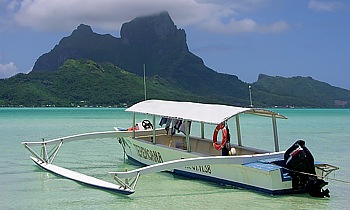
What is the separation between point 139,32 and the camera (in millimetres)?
151375

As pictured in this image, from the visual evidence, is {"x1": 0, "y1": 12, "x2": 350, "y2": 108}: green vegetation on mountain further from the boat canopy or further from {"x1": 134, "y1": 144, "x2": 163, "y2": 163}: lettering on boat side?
the boat canopy

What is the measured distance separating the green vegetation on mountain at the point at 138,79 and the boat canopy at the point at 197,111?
74.1 meters

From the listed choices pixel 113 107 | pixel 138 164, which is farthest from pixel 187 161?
pixel 113 107

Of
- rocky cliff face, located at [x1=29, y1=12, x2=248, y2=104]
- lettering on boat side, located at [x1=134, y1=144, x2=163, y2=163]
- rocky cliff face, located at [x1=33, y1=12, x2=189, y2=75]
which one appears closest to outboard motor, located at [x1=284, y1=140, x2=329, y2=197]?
lettering on boat side, located at [x1=134, y1=144, x2=163, y2=163]

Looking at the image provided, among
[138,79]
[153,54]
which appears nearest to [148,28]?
[153,54]

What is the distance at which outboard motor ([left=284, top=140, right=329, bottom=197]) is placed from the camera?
8906 mm

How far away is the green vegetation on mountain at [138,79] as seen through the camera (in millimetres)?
96688

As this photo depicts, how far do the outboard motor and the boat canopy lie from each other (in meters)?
1.38

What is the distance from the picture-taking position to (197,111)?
11.0 meters

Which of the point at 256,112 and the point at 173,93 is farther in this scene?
the point at 173,93

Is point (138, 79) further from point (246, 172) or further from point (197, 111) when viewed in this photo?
point (246, 172)

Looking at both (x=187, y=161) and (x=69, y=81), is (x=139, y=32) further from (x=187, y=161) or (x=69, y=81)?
(x=187, y=161)

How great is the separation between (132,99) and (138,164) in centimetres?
7657

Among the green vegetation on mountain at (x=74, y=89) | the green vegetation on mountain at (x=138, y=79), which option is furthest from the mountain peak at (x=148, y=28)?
the green vegetation on mountain at (x=74, y=89)
